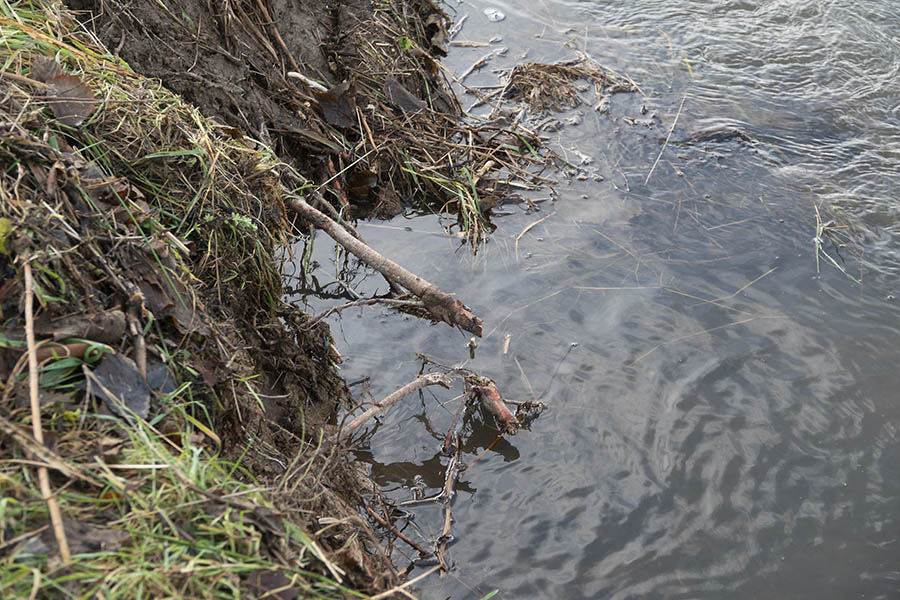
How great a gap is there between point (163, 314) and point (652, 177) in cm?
376

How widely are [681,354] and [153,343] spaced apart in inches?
106

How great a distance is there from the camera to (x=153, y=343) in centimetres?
200

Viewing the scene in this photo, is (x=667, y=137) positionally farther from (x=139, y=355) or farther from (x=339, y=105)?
(x=139, y=355)

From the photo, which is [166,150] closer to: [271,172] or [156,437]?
[271,172]

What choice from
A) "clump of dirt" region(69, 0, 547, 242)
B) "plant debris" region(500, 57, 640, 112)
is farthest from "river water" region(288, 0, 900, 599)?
"clump of dirt" region(69, 0, 547, 242)

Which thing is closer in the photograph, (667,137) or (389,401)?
(389,401)

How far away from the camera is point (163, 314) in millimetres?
2090

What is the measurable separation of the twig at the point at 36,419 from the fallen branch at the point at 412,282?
1352mm

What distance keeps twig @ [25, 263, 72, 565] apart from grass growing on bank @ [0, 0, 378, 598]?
0.01 metres

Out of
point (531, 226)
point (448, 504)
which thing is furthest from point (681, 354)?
point (448, 504)

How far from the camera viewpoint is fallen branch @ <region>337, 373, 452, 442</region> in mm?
2605

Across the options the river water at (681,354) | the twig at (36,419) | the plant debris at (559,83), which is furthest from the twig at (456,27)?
the twig at (36,419)

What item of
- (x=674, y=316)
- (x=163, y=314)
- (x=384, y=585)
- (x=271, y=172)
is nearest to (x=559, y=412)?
(x=674, y=316)

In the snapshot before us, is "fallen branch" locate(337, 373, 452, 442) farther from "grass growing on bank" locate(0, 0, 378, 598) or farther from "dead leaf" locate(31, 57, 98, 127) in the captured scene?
"dead leaf" locate(31, 57, 98, 127)
